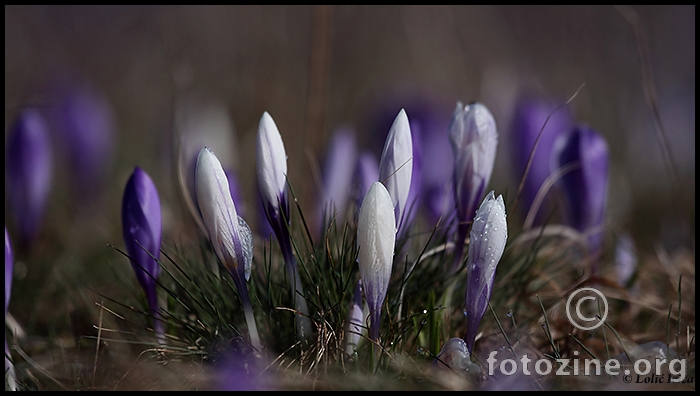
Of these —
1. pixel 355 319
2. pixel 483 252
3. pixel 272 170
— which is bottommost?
pixel 355 319

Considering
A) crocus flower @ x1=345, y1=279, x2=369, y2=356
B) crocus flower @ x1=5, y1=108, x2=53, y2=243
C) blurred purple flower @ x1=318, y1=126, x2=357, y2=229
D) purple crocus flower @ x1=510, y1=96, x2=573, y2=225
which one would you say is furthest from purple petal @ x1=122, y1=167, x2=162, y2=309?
purple crocus flower @ x1=510, y1=96, x2=573, y2=225

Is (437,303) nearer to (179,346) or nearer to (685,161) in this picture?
(179,346)

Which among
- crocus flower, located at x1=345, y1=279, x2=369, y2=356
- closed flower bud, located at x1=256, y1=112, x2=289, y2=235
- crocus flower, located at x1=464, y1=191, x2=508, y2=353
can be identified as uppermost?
closed flower bud, located at x1=256, y1=112, x2=289, y2=235

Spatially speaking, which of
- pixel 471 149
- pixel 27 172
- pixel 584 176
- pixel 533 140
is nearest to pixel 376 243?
pixel 471 149

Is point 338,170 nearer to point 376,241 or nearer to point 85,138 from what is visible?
point 376,241

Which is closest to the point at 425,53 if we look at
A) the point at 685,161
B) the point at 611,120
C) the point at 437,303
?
the point at 611,120

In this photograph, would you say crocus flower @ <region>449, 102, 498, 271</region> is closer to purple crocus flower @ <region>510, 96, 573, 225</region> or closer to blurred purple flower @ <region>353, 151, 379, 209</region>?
blurred purple flower @ <region>353, 151, 379, 209</region>

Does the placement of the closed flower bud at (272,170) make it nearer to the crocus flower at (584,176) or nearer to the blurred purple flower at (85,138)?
the crocus flower at (584,176)
